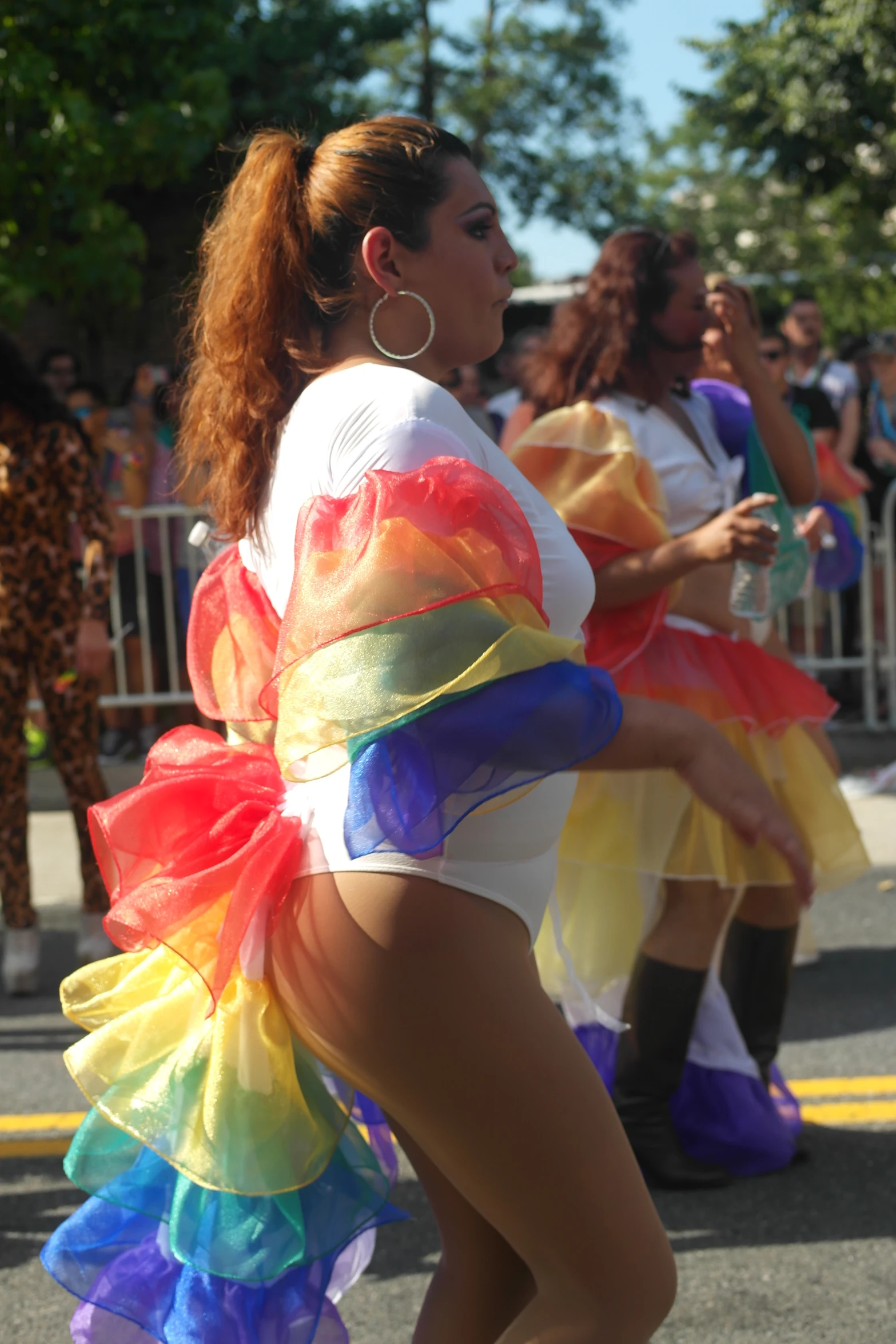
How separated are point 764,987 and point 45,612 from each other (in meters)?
2.80

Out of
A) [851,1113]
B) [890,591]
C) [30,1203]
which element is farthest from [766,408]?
[890,591]

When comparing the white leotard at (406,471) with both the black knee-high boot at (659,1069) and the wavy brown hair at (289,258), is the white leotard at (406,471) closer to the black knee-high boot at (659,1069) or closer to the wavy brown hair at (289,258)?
the wavy brown hair at (289,258)

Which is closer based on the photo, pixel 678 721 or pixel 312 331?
pixel 678 721

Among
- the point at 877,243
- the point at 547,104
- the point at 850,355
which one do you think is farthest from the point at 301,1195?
the point at 547,104

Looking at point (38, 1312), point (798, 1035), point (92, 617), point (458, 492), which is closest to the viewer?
point (458, 492)

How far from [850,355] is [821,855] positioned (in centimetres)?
700

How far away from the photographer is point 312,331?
76.6 inches

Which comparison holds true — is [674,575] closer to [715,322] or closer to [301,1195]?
[715,322]

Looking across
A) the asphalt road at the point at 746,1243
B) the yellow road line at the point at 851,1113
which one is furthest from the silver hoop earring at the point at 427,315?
the yellow road line at the point at 851,1113

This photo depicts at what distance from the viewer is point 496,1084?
5.32 feet

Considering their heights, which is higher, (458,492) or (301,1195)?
(458,492)

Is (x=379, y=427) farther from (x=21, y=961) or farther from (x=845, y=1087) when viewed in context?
(x=21, y=961)

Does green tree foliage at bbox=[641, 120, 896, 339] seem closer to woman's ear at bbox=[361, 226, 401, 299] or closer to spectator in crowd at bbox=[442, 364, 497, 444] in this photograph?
spectator in crowd at bbox=[442, 364, 497, 444]

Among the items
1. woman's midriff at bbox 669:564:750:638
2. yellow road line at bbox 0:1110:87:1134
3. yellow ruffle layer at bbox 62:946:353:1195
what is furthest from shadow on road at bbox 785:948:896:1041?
yellow ruffle layer at bbox 62:946:353:1195
